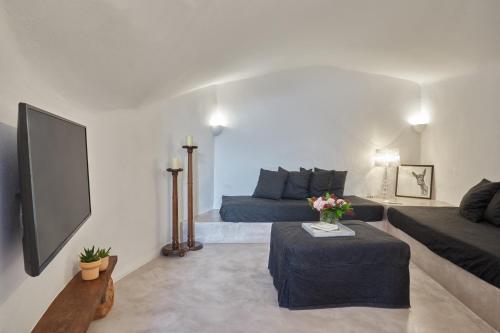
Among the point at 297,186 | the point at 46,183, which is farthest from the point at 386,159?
the point at 46,183

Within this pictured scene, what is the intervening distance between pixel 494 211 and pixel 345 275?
5.29ft

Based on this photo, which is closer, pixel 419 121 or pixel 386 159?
pixel 386 159

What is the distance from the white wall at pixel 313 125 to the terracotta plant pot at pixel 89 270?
2785 mm

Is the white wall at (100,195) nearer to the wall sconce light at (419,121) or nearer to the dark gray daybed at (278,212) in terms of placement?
the dark gray daybed at (278,212)

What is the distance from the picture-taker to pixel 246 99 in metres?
4.72

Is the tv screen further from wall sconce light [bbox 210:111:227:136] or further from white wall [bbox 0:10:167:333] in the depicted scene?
wall sconce light [bbox 210:111:227:136]

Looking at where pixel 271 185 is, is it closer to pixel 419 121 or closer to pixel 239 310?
pixel 239 310

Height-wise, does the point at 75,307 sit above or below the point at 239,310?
above

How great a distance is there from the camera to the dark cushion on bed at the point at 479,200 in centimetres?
297

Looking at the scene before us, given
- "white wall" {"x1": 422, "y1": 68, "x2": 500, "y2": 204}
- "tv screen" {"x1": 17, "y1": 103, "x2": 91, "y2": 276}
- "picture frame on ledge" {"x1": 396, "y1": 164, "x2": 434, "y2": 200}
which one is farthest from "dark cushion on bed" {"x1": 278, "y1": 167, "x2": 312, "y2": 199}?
"tv screen" {"x1": 17, "y1": 103, "x2": 91, "y2": 276}

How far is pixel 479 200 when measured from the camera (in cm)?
301

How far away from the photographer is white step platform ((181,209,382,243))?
3.86m

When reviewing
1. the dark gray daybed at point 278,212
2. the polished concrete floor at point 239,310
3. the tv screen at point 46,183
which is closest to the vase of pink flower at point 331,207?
the polished concrete floor at point 239,310

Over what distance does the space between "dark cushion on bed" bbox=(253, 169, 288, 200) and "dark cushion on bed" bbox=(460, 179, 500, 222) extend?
82.1 inches
